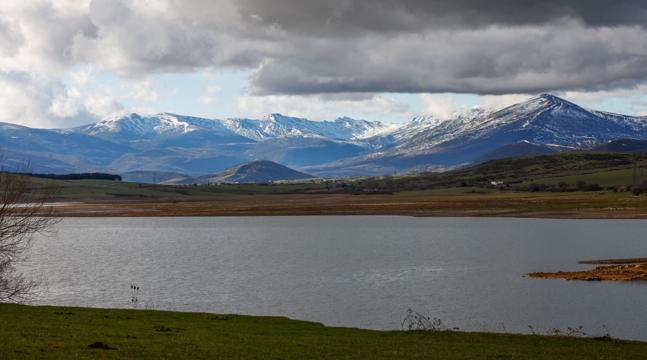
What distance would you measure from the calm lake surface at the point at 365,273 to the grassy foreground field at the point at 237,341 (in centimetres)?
1009

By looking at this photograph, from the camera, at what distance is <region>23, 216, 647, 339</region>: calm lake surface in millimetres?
58094

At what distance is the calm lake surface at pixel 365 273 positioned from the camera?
191ft

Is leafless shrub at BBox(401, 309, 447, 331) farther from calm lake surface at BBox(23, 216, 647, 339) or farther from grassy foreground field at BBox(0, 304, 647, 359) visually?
grassy foreground field at BBox(0, 304, 647, 359)

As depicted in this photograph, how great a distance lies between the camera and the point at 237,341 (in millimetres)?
38188

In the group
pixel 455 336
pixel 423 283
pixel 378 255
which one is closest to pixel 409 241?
pixel 378 255

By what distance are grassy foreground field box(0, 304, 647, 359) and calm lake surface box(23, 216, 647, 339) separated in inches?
397

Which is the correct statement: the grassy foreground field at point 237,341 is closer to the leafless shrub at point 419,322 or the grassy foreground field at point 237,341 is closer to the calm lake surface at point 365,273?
the leafless shrub at point 419,322

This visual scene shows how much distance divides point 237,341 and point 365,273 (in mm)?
45370

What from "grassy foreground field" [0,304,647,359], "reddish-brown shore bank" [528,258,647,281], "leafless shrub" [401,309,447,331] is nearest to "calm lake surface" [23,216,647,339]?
"leafless shrub" [401,309,447,331]

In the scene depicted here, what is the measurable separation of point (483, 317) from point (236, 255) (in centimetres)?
5640

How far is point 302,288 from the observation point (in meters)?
71.6

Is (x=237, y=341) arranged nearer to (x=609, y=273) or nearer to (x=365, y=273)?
(x=365, y=273)

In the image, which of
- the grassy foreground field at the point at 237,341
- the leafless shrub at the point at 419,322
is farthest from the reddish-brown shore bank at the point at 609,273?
the grassy foreground field at the point at 237,341

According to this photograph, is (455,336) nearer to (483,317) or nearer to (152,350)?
(483,317)
